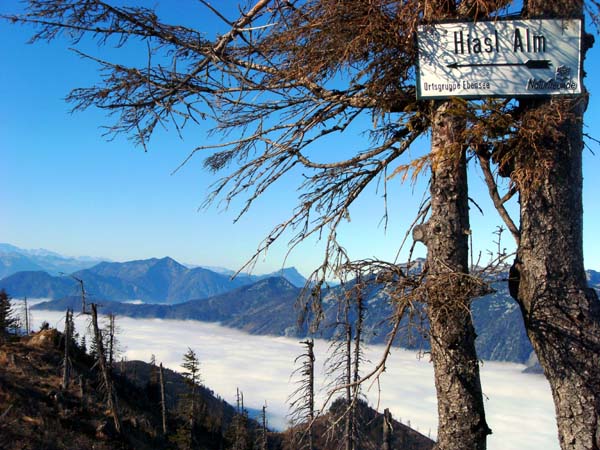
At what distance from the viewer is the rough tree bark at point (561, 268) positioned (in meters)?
3.60

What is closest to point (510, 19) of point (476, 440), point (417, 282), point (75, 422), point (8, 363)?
point (417, 282)

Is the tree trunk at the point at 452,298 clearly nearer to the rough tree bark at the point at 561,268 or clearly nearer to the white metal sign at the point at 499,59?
the white metal sign at the point at 499,59

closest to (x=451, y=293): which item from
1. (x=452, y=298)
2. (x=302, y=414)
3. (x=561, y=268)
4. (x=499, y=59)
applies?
(x=452, y=298)

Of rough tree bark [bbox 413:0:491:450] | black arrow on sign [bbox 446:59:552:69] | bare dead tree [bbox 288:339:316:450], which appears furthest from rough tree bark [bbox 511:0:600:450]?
bare dead tree [bbox 288:339:316:450]

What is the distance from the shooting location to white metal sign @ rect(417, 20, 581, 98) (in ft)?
12.5

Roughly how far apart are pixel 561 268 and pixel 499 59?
1.62 m

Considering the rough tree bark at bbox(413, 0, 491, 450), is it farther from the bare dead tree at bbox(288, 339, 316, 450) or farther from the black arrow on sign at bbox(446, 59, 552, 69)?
the bare dead tree at bbox(288, 339, 316, 450)

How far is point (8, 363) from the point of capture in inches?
1292

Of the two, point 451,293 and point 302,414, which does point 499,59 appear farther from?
point 302,414

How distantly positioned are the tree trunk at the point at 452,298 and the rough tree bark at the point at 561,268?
1.48 ft

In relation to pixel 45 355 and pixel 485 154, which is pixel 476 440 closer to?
pixel 485 154

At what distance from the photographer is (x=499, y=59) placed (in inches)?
152

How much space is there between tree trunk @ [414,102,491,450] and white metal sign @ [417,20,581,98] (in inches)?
9.3

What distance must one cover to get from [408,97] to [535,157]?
1.16 metres
